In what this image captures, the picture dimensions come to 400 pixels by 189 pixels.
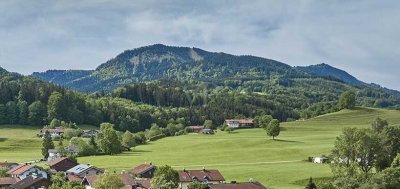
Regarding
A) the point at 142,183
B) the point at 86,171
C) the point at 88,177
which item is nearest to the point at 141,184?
the point at 142,183

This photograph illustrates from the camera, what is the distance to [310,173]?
301 feet

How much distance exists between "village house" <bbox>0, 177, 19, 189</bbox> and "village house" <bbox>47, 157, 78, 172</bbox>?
17.4 metres

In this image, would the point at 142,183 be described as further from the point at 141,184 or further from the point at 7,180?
the point at 7,180

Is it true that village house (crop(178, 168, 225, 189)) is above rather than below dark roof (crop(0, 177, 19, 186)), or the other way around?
above

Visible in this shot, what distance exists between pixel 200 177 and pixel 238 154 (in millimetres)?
37240

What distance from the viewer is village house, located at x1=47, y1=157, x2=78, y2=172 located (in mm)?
104250

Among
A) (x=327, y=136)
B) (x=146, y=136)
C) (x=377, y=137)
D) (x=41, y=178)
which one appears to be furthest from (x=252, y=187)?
(x=146, y=136)

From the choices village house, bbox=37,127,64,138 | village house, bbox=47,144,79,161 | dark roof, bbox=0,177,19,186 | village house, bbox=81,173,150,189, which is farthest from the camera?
village house, bbox=37,127,64,138

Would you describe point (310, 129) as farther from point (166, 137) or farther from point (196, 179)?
point (196, 179)

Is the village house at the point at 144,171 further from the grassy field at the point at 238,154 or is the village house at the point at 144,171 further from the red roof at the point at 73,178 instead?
the red roof at the point at 73,178

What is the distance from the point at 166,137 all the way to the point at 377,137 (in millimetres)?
102659

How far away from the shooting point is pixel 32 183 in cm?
8338

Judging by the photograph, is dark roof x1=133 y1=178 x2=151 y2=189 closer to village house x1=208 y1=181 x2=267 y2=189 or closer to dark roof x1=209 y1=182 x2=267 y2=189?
village house x1=208 y1=181 x2=267 y2=189

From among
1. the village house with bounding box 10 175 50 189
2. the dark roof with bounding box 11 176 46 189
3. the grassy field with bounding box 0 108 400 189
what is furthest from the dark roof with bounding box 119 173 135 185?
the grassy field with bounding box 0 108 400 189
